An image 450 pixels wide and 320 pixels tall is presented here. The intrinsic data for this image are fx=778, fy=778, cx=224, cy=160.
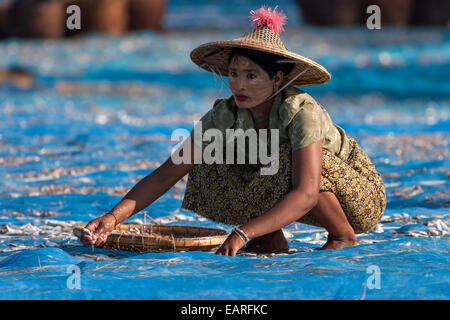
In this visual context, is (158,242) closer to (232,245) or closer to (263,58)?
(232,245)

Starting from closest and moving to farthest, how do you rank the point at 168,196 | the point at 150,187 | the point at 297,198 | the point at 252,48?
the point at 297,198, the point at 252,48, the point at 150,187, the point at 168,196

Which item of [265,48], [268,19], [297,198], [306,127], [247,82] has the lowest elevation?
[297,198]

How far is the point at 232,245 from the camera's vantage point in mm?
3064

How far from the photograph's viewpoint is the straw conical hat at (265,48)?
3.16 metres

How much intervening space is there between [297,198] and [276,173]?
192 millimetres

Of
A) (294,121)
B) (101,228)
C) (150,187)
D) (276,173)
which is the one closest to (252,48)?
(294,121)

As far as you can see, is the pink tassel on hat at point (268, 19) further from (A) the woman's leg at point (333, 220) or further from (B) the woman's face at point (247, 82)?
(A) the woman's leg at point (333, 220)

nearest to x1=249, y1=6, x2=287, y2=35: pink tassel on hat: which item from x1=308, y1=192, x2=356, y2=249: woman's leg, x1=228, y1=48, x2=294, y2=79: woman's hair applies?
x1=228, y1=48, x2=294, y2=79: woman's hair

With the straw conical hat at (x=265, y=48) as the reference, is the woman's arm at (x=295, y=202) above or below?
below

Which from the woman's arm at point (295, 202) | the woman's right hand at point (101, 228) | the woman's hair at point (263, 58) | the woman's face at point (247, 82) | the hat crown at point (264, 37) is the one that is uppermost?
the hat crown at point (264, 37)

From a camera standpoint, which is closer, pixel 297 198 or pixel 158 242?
pixel 297 198

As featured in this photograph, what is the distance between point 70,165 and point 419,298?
3.87 m

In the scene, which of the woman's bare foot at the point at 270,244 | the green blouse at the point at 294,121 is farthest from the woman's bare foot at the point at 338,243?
the green blouse at the point at 294,121
